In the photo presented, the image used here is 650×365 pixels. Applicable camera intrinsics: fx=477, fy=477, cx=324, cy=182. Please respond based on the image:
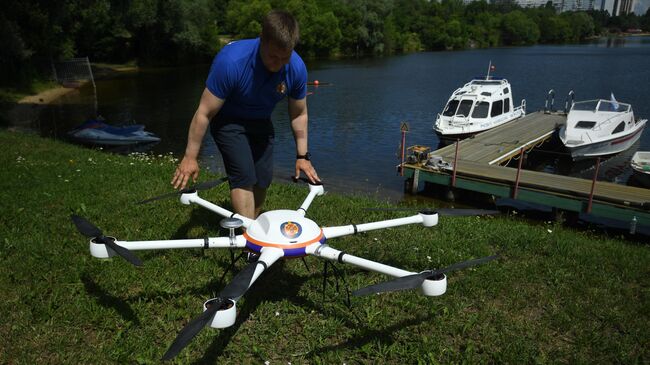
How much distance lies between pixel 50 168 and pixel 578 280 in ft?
31.9

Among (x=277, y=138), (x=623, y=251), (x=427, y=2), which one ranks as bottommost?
(x=277, y=138)

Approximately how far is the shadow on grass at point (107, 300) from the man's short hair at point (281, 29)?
2888 millimetres

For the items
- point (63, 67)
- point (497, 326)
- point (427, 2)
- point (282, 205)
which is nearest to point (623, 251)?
point (497, 326)

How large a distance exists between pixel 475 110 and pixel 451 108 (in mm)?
1351

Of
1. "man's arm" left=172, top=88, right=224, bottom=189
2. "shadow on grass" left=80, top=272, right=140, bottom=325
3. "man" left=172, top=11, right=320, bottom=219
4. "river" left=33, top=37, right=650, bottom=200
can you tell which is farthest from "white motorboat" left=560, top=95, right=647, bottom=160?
"shadow on grass" left=80, top=272, right=140, bottom=325

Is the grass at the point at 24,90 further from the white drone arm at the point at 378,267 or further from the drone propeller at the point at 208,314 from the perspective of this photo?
the drone propeller at the point at 208,314

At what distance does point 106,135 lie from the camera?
22547mm

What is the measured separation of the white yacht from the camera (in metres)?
24.8

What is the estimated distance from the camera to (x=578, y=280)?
536 centimetres

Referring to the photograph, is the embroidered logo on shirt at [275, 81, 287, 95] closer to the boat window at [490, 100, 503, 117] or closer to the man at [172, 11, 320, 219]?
the man at [172, 11, 320, 219]

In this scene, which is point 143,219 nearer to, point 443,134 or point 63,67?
point 443,134

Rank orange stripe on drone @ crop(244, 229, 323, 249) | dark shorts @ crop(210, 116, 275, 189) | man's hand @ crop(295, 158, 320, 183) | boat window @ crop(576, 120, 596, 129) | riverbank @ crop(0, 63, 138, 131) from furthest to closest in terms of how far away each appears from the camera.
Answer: riverbank @ crop(0, 63, 138, 131), boat window @ crop(576, 120, 596, 129), man's hand @ crop(295, 158, 320, 183), dark shorts @ crop(210, 116, 275, 189), orange stripe on drone @ crop(244, 229, 323, 249)

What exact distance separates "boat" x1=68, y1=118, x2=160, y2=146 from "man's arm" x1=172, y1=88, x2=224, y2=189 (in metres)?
19.8

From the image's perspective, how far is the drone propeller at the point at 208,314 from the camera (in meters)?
2.78
